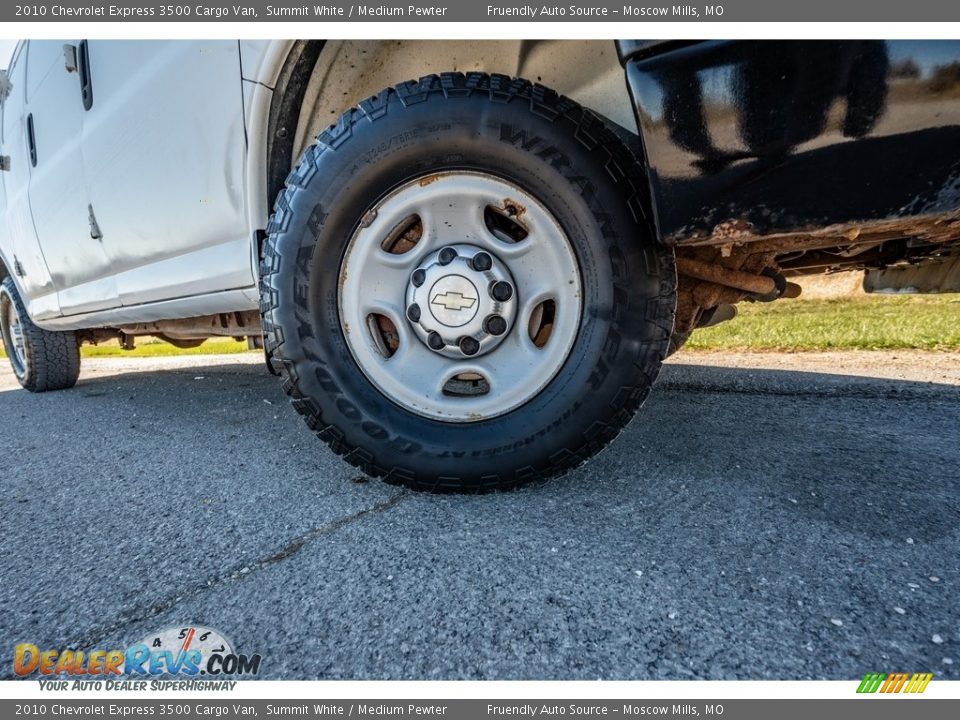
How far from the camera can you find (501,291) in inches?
45.5

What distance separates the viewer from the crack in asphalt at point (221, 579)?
2.43 feet

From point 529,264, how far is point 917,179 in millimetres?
718

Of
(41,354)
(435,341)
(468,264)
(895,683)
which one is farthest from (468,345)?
(41,354)

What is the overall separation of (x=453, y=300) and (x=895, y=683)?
963 millimetres

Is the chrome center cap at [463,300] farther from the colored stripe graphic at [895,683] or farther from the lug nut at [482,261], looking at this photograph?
the colored stripe graphic at [895,683]

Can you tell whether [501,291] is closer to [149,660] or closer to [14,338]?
[149,660]

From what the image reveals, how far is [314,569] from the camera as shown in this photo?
886 mm

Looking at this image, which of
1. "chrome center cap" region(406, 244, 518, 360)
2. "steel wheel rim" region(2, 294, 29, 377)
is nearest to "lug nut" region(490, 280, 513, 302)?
"chrome center cap" region(406, 244, 518, 360)

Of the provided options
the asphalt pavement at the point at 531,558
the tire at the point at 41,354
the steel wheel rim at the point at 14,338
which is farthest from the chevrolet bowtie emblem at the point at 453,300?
the steel wheel rim at the point at 14,338

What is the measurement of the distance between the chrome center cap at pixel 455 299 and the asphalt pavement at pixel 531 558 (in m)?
0.42

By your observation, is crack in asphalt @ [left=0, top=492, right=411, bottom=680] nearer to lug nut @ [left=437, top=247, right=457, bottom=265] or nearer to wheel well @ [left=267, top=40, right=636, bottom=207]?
lug nut @ [left=437, top=247, right=457, bottom=265]

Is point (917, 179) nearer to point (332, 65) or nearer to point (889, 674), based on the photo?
point (889, 674)

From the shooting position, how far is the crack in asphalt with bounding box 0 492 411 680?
0.74 m

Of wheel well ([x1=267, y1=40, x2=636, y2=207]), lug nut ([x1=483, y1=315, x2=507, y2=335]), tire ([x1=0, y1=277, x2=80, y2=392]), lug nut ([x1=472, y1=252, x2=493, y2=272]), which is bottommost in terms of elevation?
tire ([x1=0, y1=277, x2=80, y2=392])
